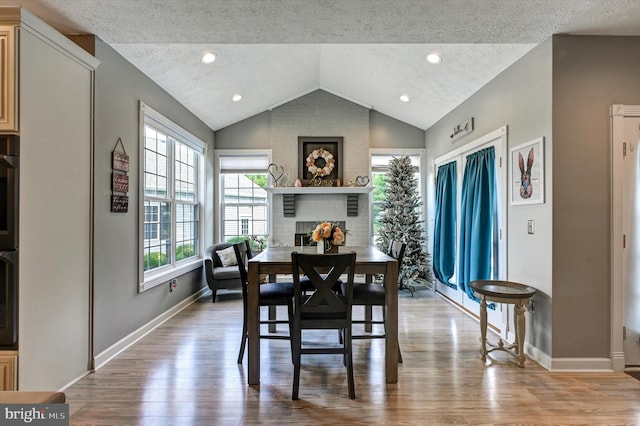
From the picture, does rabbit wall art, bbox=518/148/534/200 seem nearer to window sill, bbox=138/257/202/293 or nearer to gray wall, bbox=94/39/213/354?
gray wall, bbox=94/39/213/354

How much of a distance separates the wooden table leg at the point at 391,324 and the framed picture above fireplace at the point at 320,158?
3659mm

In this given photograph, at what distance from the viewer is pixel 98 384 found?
2688 mm

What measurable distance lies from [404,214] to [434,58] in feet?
8.42

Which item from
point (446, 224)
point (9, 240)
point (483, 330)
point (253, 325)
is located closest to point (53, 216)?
point (9, 240)

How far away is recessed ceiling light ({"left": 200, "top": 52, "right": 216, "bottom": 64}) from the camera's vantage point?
3969mm

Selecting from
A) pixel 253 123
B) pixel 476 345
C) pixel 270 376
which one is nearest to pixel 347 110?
pixel 253 123

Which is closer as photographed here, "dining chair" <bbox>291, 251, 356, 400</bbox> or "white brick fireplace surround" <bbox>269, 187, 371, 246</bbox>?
"dining chair" <bbox>291, 251, 356, 400</bbox>

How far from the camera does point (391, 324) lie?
2.73 meters

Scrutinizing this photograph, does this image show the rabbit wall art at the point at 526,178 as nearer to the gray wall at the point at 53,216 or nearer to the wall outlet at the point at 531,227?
the wall outlet at the point at 531,227

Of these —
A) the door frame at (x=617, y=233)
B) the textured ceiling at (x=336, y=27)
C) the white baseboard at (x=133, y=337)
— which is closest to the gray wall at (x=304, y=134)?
the textured ceiling at (x=336, y=27)

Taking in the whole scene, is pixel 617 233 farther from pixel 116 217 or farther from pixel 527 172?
pixel 116 217

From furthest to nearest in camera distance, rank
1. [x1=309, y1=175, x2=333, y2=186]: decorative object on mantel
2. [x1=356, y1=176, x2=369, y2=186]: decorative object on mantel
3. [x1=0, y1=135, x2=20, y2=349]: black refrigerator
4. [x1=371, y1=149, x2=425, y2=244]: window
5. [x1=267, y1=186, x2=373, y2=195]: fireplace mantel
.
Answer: [x1=371, y1=149, x2=425, y2=244]: window < [x1=356, y1=176, x2=369, y2=186]: decorative object on mantel < [x1=309, y1=175, x2=333, y2=186]: decorative object on mantel < [x1=267, y1=186, x2=373, y2=195]: fireplace mantel < [x1=0, y1=135, x2=20, y2=349]: black refrigerator

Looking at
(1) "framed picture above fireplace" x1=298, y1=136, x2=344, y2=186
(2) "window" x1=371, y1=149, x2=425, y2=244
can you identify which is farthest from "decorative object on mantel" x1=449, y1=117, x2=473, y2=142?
(1) "framed picture above fireplace" x1=298, y1=136, x2=344, y2=186

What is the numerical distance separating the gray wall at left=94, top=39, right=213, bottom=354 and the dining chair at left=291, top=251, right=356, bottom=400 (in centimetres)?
171
